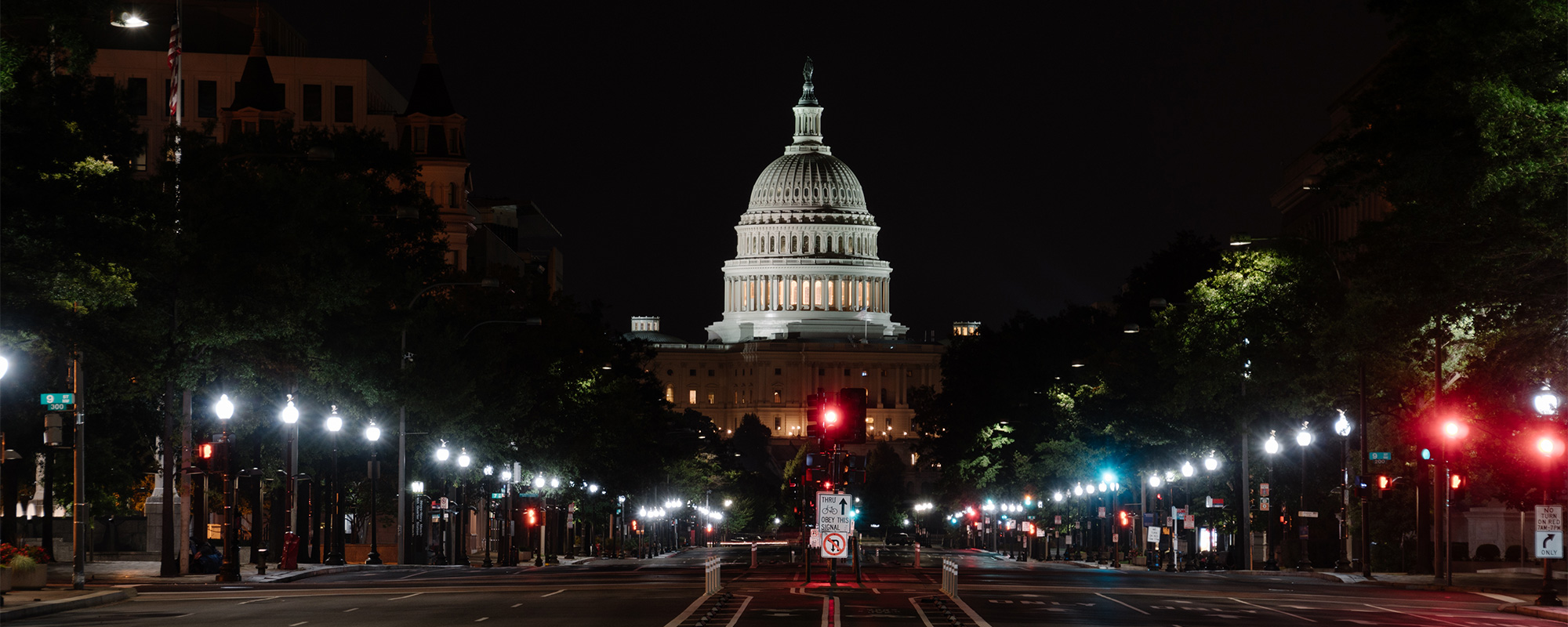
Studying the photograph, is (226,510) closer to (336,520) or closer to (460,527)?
(336,520)

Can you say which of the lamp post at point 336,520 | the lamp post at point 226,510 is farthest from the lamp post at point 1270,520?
the lamp post at point 226,510

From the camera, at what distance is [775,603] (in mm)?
40156

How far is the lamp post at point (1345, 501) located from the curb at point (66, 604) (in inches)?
1530

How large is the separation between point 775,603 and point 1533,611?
48.9 feet

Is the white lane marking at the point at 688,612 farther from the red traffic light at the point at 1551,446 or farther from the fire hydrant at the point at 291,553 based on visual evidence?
the fire hydrant at the point at 291,553

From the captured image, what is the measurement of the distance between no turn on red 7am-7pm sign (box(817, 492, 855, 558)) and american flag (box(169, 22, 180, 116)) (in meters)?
23.3

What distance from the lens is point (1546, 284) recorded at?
3806cm

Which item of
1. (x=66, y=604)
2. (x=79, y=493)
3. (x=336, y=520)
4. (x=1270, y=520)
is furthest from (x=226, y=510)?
(x=1270, y=520)

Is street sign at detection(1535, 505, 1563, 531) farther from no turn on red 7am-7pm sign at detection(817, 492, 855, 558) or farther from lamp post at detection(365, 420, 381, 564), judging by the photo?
lamp post at detection(365, 420, 381, 564)

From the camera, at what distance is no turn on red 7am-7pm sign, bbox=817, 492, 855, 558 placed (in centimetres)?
4191

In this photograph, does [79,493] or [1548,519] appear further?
[79,493]

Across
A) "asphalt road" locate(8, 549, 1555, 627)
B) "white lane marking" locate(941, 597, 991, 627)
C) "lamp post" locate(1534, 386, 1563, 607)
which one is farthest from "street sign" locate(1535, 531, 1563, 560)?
"white lane marking" locate(941, 597, 991, 627)

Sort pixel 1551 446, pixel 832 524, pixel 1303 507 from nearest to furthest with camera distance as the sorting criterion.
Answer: pixel 832 524 < pixel 1551 446 < pixel 1303 507

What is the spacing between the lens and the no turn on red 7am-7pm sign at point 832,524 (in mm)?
41906
